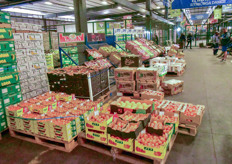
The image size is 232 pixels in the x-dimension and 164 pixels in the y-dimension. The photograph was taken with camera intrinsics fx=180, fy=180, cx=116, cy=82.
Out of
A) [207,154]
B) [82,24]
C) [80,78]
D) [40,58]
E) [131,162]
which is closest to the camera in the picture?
[131,162]

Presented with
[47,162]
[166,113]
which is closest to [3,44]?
[47,162]

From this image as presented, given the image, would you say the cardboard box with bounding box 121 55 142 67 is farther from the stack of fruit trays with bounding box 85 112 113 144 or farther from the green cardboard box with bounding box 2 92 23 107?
the green cardboard box with bounding box 2 92 23 107

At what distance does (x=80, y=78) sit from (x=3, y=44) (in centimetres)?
217

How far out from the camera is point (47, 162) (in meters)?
3.32

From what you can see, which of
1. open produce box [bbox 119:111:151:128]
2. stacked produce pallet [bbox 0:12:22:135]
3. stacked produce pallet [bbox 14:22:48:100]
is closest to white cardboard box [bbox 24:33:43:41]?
stacked produce pallet [bbox 14:22:48:100]

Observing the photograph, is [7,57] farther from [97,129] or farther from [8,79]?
[97,129]

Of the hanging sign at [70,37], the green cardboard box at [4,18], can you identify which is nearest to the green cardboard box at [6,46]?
the green cardboard box at [4,18]

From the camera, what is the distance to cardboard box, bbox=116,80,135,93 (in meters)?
6.52

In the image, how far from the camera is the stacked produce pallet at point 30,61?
604cm

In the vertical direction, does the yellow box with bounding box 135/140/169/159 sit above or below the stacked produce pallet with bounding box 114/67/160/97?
below

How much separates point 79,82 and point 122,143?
2.91 metres

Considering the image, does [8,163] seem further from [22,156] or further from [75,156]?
[75,156]

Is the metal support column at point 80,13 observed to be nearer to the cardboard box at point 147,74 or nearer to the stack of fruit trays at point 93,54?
the stack of fruit trays at point 93,54

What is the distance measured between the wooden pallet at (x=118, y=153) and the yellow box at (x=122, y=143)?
102 millimetres
